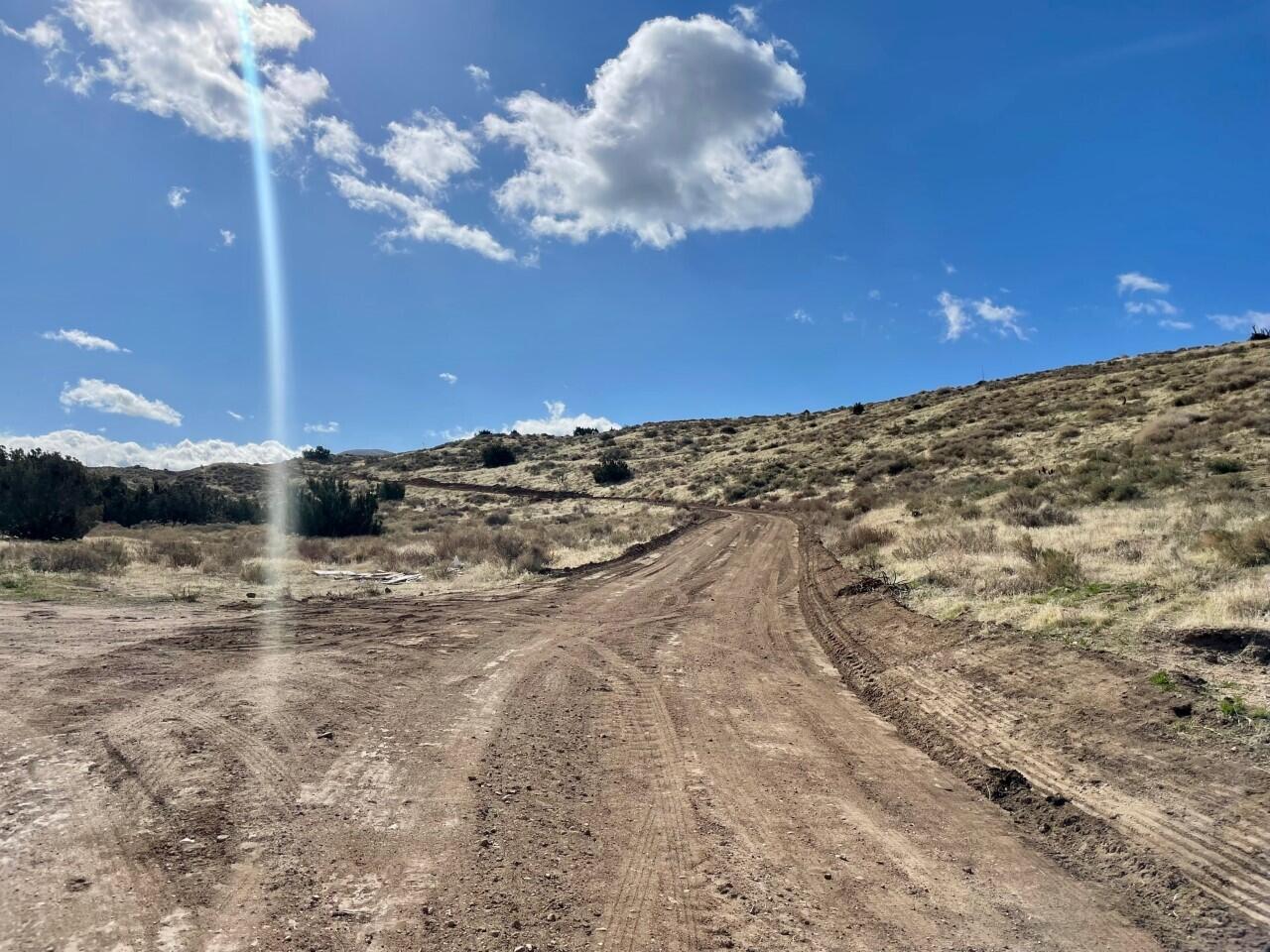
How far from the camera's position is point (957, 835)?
17.1 feet

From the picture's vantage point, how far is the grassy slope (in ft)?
31.4

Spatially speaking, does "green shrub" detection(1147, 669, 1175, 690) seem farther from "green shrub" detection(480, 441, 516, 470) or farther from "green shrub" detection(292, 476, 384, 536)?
"green shrub" detection(480, 441, 516, 470)

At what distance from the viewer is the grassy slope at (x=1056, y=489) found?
957cm

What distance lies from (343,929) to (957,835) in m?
4.34

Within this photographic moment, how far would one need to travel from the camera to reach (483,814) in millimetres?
5215

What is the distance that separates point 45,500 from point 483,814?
29.3 meters

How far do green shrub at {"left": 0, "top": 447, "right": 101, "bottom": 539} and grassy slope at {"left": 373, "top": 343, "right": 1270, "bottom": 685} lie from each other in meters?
28.4

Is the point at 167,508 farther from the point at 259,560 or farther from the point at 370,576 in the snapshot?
the point at 370,576

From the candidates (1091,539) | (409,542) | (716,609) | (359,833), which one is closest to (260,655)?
(359,833)

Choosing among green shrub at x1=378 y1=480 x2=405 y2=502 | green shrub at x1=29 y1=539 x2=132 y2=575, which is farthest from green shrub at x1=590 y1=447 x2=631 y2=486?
green shrub at x1=29 y1=539 x2=132 y2=575

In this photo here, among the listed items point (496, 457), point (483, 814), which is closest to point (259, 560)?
point (483, 814)

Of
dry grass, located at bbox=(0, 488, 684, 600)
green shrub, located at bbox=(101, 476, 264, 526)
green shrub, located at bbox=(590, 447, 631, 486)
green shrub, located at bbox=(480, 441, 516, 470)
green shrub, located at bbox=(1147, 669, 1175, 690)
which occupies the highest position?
green shrub, located at bbox=(480, 441, 516, 470)

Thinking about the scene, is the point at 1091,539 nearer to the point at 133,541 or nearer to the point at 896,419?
the point at 133,541

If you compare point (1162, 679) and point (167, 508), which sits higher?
point (167, 508)
